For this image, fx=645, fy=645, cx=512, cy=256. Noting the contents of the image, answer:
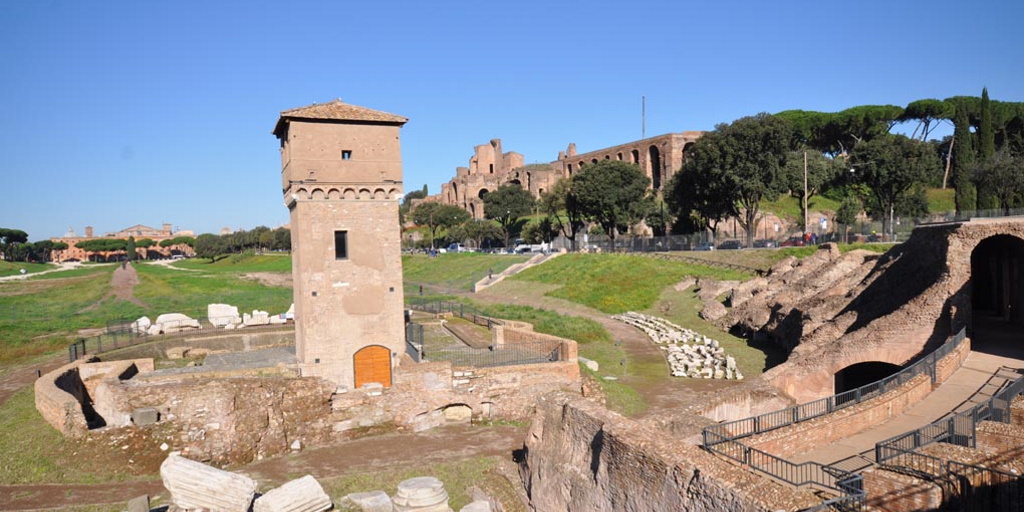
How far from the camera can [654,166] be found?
78750mm

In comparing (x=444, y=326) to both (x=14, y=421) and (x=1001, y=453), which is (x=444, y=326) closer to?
(x=14, y=421)

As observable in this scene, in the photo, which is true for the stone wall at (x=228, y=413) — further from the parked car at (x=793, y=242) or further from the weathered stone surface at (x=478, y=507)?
the parked car at (x=793, y=242)

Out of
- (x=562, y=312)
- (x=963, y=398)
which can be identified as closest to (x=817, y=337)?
(x=963, y=398)

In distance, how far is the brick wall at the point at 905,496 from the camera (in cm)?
841

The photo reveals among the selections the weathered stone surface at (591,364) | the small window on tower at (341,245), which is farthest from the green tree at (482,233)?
the small window on tower at (341,245)

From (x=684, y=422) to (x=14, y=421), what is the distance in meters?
16.9

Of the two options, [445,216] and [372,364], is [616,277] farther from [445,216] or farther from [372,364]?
[445,216]

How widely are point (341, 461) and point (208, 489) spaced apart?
476 cm

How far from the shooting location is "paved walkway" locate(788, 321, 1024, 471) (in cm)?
1162

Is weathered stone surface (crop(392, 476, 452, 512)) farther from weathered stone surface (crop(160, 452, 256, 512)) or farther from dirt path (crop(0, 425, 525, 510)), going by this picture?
dirt path (crop(0, 425, 525, 510))

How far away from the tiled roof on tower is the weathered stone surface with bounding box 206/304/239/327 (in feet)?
42.3

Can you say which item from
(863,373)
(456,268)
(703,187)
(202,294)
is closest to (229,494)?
(863,373)

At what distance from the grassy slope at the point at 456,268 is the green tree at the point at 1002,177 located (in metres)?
33.6

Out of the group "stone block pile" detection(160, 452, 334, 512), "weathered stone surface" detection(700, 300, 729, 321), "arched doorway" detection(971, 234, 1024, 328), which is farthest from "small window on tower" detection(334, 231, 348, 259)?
"weathered stone surface" detection(700, 300, 729, 321)
